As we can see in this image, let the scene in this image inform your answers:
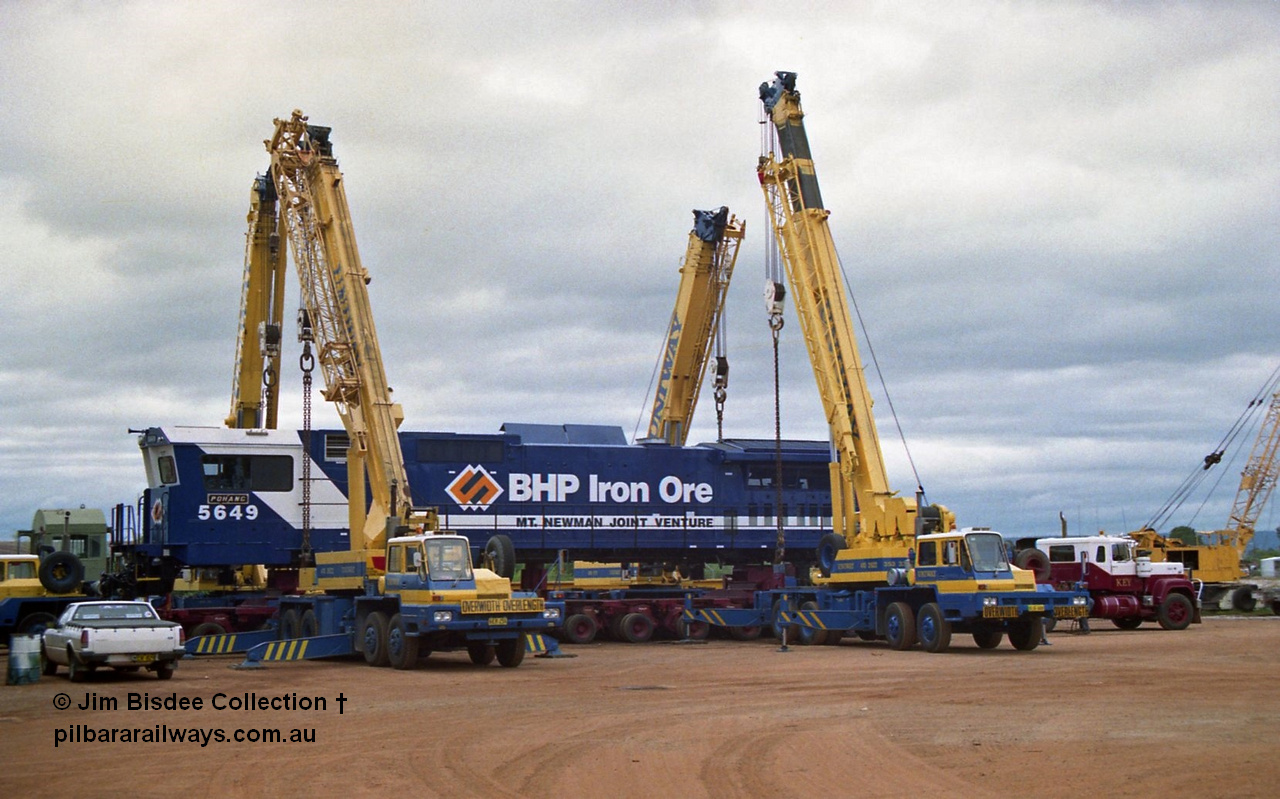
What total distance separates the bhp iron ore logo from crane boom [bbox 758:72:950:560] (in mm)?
9925

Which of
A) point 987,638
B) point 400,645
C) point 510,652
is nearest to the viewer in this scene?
point 400,645

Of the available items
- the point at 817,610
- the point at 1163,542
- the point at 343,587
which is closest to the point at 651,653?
the point at 817,610

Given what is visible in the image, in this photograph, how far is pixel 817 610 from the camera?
32.0 m

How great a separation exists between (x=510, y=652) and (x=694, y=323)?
1629cm

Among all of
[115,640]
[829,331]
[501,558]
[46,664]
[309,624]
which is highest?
[829,331]

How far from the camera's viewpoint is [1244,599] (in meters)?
49.5

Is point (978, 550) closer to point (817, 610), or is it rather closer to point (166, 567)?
point (817, 610)

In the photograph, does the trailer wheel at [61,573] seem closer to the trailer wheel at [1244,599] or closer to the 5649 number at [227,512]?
the 5649 number at [227,512]

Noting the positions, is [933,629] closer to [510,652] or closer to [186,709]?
[510,652]

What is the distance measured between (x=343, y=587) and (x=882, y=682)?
1240 centimetres

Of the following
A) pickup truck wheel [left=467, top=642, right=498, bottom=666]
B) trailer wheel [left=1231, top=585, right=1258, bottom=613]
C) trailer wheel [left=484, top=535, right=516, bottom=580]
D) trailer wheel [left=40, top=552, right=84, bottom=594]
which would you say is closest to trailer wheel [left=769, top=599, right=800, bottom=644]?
trailer wheel [left=484, top=535, right=516, bottom=580]

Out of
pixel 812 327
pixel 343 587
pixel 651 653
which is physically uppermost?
pixel 812 327

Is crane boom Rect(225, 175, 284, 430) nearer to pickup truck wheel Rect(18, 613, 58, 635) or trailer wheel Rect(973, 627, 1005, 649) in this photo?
pickup truck wheel Rect(18, 613, 58, 635)

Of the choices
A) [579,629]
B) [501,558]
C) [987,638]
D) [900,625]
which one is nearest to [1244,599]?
[987,638]
